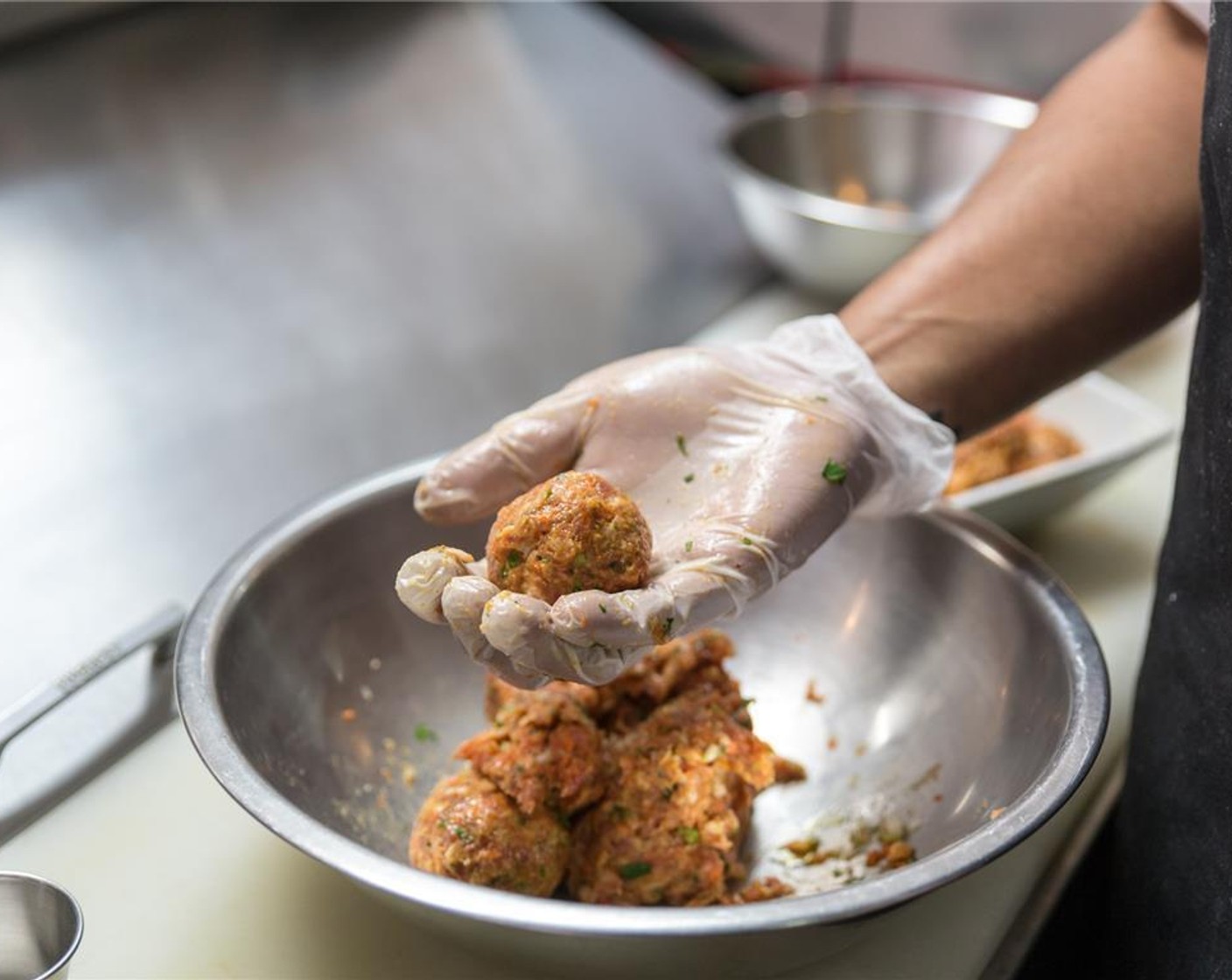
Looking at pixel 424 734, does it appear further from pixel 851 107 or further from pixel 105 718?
pixel 851 107

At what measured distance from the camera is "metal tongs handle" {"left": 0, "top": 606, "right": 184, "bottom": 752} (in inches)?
39.1

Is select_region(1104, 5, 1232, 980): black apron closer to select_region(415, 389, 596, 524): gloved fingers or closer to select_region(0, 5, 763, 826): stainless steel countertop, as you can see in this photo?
select_region(415, 389, 596, 524): gloved fingers

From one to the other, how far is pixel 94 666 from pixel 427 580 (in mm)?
357

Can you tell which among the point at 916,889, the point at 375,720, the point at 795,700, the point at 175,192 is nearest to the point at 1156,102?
the point at 795,700

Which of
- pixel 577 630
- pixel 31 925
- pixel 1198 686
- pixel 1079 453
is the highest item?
pixel 577 630

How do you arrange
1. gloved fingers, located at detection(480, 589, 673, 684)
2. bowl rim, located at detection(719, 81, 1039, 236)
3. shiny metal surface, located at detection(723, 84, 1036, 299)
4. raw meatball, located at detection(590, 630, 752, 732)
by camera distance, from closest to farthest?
gloved fingers, located at detection(480, 589, 673, 684) < raw meatball, located at detection(590, 630, 752, 732) < bowl rim, located at detection(719, 81, 1039, 236) < shiny metal surface, located at detection(723, 84, 1036, 299)

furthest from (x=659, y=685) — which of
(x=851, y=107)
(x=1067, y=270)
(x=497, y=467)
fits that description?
(x=851, y=107)

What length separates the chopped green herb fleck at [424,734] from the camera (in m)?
1.12

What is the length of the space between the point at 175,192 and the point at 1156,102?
1193 mm

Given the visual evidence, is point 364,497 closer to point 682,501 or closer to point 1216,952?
point 682,501

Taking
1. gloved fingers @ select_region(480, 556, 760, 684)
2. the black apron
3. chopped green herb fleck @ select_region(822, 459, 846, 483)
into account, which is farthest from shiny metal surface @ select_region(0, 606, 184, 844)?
the black apron

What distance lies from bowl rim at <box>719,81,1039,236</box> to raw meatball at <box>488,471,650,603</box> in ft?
3.42

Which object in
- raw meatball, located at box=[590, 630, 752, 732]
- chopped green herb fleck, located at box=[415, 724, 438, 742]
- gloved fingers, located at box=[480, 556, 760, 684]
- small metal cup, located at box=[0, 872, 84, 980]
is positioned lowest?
chopped green herb fleck, located at box=[415, 724, 438, 742]

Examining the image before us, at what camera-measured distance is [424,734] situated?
3.69 feet
